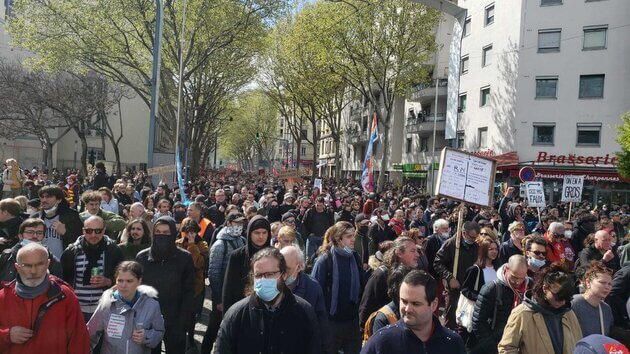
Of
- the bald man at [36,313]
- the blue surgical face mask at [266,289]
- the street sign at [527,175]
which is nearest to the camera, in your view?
the blue surgical face mask at [266,289]

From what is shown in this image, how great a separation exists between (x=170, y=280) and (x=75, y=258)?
0.97 meters

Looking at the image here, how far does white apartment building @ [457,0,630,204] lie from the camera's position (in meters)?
28.9

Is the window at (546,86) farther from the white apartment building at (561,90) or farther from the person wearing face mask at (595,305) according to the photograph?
the person wearing face mask at (595,305)

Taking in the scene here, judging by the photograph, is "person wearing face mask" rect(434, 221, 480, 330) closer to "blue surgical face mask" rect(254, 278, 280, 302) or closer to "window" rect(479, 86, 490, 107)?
"blue surgical face mask" rect(254, 278, 280, 302)

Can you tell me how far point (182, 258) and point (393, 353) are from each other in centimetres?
286

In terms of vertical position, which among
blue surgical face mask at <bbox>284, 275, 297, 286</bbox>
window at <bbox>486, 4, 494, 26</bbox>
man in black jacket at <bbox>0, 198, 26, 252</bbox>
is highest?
window at <bbox>486, 4, 494, 26</bbox>

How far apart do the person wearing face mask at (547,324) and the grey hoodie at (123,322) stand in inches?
106

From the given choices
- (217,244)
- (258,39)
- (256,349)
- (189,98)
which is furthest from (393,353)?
(189,98)

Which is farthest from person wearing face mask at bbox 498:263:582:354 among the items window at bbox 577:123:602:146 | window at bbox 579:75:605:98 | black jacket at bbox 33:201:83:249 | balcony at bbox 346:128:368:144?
balcony at bbox 346:128:368:144

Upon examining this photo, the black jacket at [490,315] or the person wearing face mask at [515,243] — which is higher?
the person wearing face mask at [515,243]

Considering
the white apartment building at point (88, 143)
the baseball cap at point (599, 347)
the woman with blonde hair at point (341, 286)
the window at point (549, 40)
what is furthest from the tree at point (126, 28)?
the white apartment building at point (88, 143)

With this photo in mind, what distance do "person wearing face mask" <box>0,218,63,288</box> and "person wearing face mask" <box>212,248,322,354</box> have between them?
221cm

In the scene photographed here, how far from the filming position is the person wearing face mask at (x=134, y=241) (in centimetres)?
588

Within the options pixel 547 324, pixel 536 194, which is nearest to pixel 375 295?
pixel 547 324
